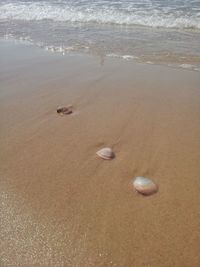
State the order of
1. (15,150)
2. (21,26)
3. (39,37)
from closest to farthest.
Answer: (15,150) → (39,37) → (21,26)

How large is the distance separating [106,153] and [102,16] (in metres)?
7.62

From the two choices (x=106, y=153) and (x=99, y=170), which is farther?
(x=106, y=153)

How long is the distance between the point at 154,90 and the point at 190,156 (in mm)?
1634

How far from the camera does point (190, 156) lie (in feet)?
9.63

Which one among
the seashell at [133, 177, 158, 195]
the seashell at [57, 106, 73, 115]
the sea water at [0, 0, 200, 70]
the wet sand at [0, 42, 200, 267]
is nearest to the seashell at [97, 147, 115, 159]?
the wet sand at [0, 42, 200, 267]

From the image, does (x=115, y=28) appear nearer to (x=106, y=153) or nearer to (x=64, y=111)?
(x=64, y=111)

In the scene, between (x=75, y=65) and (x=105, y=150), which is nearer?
(x=105, y=150)

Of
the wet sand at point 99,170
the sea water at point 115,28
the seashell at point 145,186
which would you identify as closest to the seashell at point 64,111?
the wet sand at point 99,170

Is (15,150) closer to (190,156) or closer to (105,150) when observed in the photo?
(105,150)

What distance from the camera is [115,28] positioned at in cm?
844

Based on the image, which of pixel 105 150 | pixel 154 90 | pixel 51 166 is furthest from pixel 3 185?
pixel 154 90

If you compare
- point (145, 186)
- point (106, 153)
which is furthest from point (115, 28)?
point (145, 186)

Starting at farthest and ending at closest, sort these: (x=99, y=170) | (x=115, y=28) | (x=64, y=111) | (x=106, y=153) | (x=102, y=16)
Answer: (x=102, y=16) → (x=115, y=28) → (x=64, y=111) → (x=106, y=153) → (x=99, y=170)

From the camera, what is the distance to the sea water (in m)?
6.09
